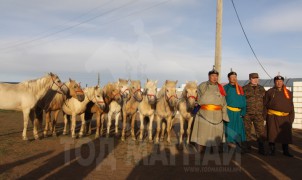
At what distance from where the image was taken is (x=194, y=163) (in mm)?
7473

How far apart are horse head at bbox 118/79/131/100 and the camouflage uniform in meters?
4.16

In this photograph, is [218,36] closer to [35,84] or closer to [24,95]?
[35,84]

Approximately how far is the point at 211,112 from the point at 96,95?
15.4 ft

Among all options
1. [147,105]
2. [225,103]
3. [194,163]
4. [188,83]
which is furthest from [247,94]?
[147,105]

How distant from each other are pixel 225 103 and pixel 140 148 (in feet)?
Answer: 9.70

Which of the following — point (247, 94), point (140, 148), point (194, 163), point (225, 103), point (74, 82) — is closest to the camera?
point (194, 163)

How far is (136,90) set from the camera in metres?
10.4

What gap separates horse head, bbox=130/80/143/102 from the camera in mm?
10227

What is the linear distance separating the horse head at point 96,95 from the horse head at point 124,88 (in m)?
0.78

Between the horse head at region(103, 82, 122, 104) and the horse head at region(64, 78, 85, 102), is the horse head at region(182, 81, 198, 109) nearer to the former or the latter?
the horse head at region(103, 82, 122, 104)

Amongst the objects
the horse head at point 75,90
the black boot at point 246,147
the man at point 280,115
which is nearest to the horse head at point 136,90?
the horse head at point 75,90

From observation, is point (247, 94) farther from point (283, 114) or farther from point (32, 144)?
point (32, 144)

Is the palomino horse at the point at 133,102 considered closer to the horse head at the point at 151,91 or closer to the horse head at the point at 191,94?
the horse head at the point at 151,91

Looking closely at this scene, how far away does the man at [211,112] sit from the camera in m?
7.88
